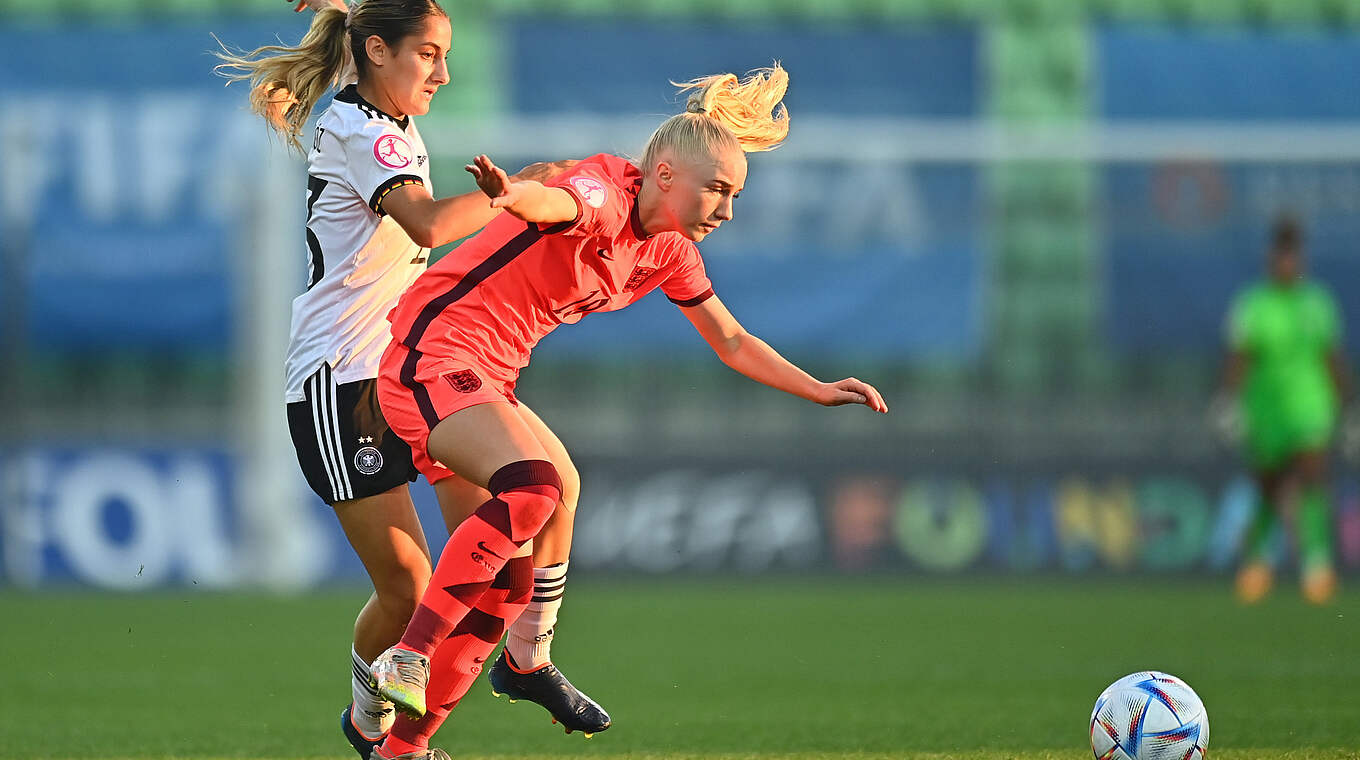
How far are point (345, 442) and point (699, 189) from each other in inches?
39.4

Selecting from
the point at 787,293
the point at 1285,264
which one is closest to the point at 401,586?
the point at 1285,264

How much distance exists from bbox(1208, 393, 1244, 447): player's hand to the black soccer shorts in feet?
25.9

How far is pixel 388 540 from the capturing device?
4223 mm

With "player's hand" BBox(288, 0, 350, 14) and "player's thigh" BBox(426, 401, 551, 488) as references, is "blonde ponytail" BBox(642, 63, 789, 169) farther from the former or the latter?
"player's hand" BBox(288, 0, 350, 14)

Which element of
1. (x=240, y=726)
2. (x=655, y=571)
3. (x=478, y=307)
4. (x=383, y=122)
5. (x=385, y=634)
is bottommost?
(x=655, y=571)

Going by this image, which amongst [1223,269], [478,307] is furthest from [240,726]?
[1223,269]

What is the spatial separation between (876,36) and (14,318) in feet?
20.1

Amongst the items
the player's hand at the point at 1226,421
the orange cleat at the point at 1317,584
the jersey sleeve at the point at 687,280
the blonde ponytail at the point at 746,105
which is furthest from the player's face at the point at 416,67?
the player's hand at the point at 1226,421

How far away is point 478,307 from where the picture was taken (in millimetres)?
4105

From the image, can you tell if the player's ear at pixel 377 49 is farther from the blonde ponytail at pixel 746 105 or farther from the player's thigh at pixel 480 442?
the player's thigh at pixel 480 442

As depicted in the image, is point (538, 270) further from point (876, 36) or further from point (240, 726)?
point (876, 36)

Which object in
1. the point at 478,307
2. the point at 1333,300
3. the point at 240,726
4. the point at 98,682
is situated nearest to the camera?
the point at 478,307

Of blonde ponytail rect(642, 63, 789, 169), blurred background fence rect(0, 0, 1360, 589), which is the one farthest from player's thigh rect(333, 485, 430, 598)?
blurred background fence rect(0, 0, 1360, 589)

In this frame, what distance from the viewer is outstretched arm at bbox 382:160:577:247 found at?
3.87 m
